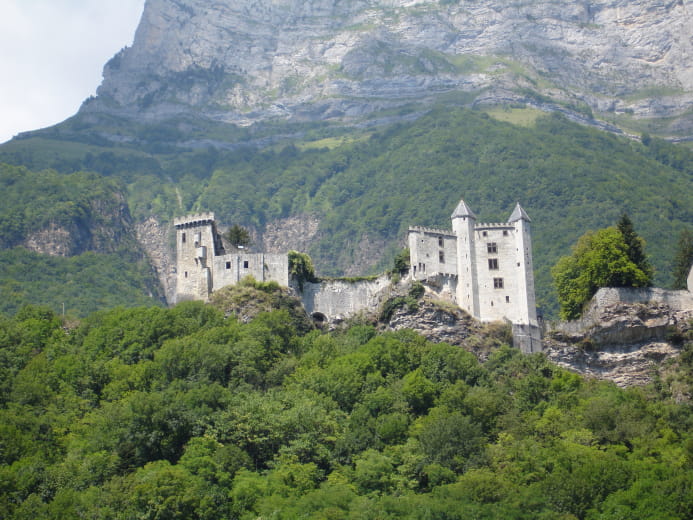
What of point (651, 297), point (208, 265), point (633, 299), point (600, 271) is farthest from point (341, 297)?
point (651, 297)

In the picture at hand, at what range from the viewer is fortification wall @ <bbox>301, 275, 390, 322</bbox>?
79562 mm

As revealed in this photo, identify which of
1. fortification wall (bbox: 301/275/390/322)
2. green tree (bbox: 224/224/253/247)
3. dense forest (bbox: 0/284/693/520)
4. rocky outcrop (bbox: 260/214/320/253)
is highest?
rocky outcrop (bbox: 260/214/320/253)

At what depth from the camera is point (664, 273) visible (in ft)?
366

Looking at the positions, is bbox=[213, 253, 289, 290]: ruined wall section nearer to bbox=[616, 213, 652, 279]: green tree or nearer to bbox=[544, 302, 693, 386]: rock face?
bbox=[544, 302, 693, 386]: rock face

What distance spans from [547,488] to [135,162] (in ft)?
→ 437

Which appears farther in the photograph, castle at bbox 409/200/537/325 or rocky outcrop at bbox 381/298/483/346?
castle at bbox 409/200/537/325

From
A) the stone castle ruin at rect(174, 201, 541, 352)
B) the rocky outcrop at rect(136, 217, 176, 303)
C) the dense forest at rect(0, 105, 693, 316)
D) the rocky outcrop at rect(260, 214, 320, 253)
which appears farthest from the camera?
the rocky outcrop at rect(260, 214, 320, 253)

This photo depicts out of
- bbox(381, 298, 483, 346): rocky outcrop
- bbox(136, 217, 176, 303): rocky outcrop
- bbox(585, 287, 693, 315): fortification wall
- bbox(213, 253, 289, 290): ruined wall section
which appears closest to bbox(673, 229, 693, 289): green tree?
bbox(585, 287, 693, 315): fortification wall

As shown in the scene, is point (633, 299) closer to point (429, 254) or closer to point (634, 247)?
point (634, 247)

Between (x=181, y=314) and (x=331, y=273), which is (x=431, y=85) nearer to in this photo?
(x=331, y=273)

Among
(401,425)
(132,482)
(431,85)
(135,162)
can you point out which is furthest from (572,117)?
(132,482)

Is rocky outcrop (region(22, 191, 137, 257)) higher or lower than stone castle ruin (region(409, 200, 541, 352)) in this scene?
higher

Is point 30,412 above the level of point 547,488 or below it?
above

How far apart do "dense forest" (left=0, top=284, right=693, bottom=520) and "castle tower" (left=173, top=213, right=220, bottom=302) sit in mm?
2980
